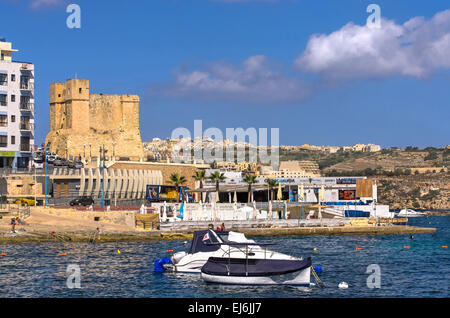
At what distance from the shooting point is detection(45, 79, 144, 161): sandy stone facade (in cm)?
11050

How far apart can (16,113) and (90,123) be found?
118ft

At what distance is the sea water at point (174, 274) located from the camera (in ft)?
99.0

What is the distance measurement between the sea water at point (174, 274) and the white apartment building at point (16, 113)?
93.1 ft

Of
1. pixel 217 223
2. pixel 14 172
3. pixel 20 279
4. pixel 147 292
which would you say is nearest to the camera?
pixel 147 292

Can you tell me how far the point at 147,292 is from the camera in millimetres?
30672

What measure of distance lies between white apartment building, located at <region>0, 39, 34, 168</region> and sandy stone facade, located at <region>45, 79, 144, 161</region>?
2459 cm

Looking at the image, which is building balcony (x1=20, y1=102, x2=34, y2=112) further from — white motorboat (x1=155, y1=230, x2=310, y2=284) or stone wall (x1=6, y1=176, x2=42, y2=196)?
white motorboat (x1=155, y1=230, x2=310, y2=284)

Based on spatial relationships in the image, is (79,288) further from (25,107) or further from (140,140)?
(140,140)

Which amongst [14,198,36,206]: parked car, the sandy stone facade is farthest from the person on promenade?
the sandy stone facade

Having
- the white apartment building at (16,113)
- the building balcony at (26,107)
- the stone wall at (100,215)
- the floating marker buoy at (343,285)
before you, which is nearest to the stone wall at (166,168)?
the white apartment building at (16,113)

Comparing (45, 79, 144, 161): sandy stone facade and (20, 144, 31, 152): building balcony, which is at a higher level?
(45, 79, 144, 161): sandy stone facade
